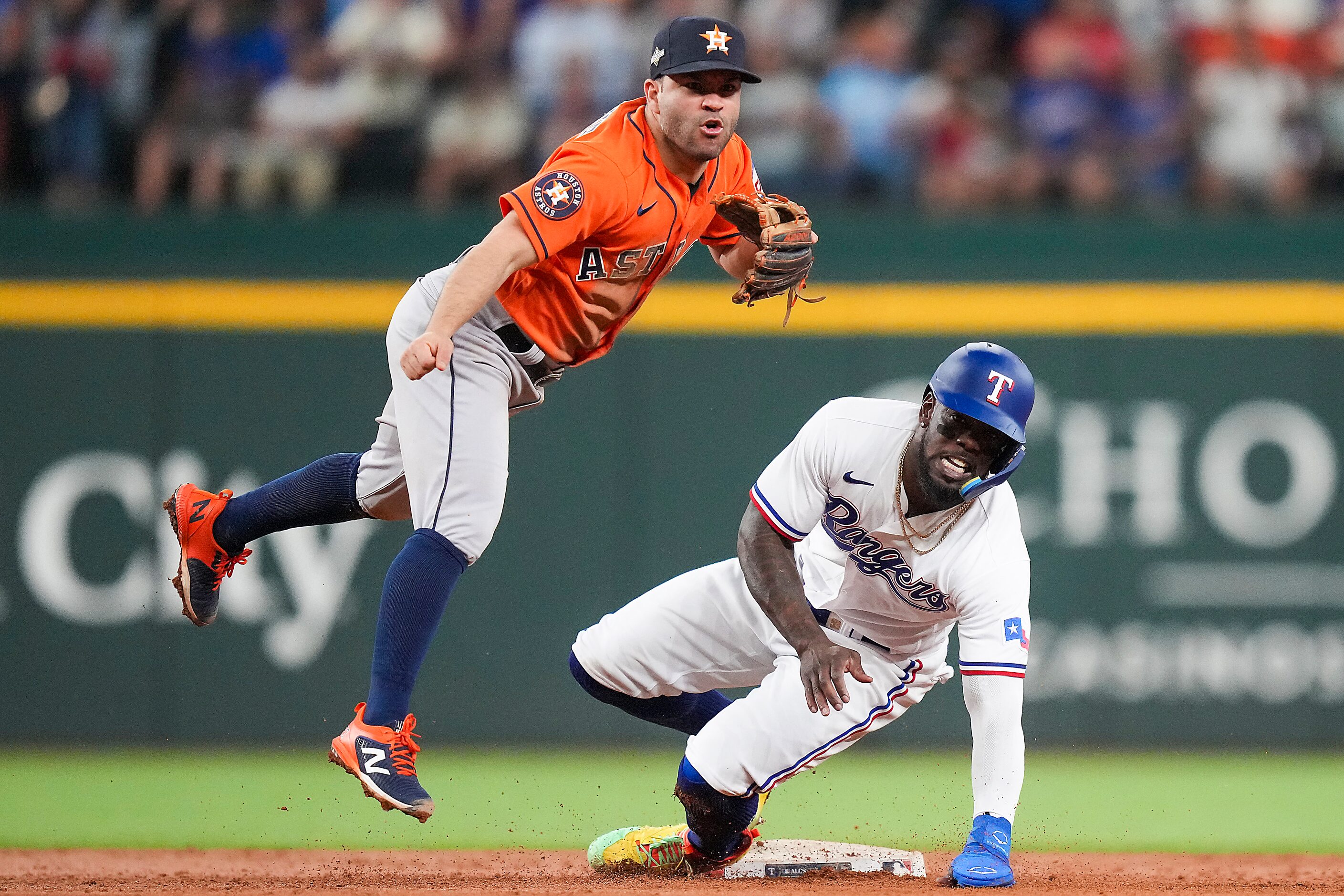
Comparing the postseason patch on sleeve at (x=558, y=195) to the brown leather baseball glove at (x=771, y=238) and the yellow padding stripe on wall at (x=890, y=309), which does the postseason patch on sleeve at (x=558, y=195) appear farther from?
the yellow padding stripe on wall at (x=890, y=309)

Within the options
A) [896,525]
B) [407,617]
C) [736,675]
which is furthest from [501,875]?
[896,525]

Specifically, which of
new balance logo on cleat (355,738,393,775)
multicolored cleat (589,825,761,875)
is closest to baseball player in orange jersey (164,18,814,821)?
new balance logo on cleat (355,738,393,775)

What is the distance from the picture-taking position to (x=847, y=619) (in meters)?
4.87

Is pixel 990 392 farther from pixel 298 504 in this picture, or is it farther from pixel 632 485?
pixel 632 485

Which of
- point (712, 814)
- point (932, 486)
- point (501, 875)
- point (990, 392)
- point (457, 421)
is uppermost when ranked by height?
point (990, 392)

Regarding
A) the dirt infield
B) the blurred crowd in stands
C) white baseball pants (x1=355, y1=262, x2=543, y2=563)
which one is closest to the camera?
white baseball pants (x1=355, y1=262, x2=543, y2=563)

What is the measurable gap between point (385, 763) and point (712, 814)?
1.20 meters

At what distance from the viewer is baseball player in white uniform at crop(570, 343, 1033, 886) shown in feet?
14.0

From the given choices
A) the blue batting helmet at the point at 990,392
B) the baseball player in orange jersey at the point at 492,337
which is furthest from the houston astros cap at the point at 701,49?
the blue batting helmet at the point at 990,392

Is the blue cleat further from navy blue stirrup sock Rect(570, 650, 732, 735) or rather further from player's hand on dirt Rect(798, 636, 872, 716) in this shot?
navy blue stirrup sock Rect(570, 650, 732, 735)

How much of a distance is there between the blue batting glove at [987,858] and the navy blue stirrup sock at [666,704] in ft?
3.28

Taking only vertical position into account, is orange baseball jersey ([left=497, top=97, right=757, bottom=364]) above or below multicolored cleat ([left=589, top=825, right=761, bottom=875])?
above

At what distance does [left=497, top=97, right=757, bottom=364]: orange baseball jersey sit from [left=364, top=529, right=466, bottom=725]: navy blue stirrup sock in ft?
2.40

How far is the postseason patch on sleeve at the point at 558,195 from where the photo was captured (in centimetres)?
424
